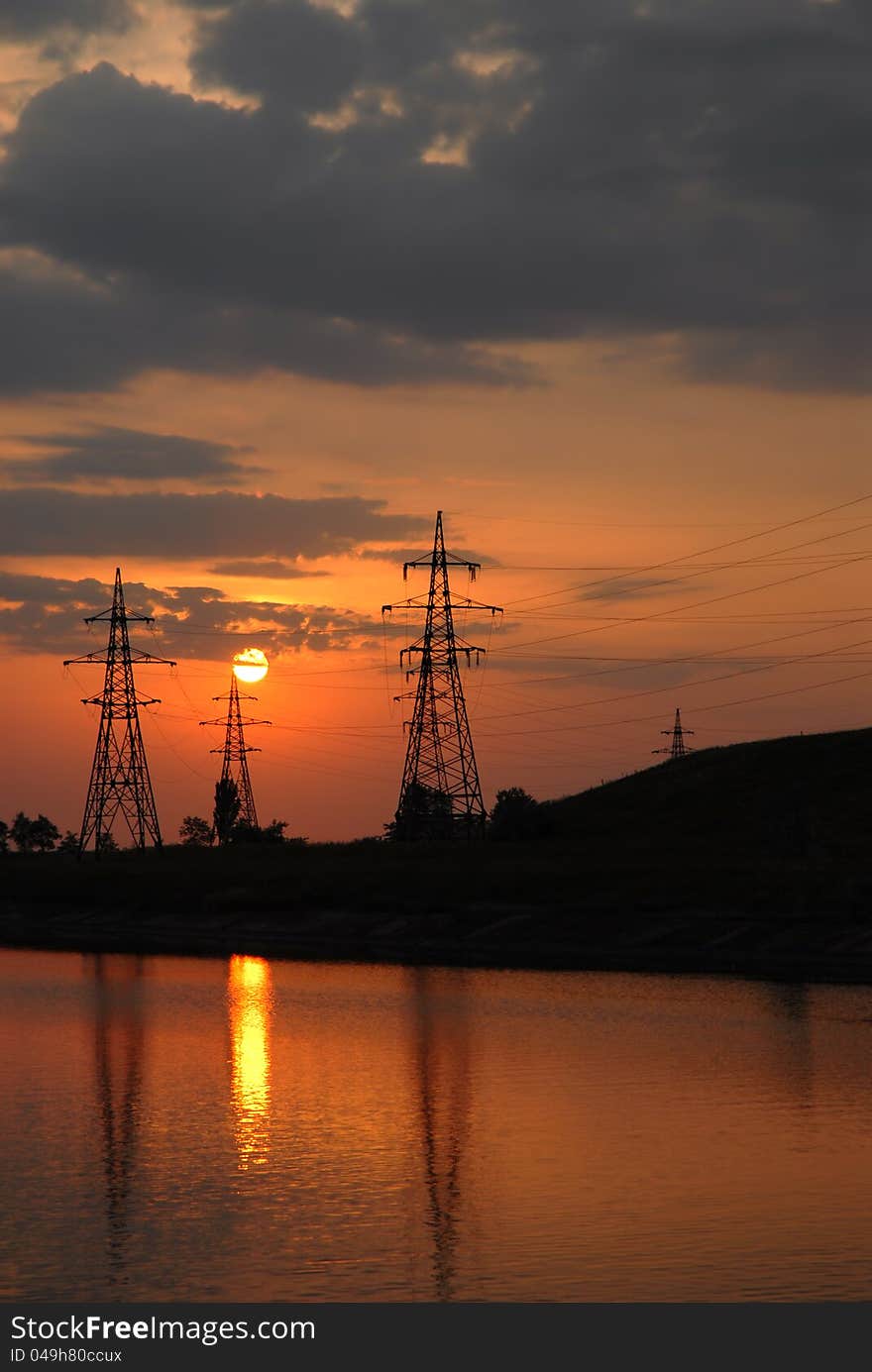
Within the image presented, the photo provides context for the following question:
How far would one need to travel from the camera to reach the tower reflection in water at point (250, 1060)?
33.9 m

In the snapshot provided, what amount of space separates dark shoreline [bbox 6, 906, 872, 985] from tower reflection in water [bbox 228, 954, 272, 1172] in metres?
11.7

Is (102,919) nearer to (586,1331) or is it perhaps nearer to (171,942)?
(171,942)

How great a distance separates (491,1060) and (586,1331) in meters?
25.6

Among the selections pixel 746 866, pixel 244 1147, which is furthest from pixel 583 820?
pixel 244 1147

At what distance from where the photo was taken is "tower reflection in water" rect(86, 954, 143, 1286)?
2655 cm

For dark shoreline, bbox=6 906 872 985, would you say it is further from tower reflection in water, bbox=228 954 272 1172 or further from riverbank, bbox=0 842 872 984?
tower reflection in water, bbox=228 954 272 1172

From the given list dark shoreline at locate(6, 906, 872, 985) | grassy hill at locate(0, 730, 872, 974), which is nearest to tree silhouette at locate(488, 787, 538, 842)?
grassy hill at locate(0, 730, 872, 974)

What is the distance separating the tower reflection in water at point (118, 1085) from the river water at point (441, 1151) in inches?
4.4

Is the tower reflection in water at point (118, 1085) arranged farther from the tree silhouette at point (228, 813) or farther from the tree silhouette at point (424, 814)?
the tree silhouette at point (228, 813)

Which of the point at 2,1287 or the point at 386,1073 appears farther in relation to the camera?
the point at 386,1073

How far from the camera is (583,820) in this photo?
133 meters

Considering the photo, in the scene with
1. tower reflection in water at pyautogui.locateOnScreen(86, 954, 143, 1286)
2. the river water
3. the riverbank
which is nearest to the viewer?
the river water

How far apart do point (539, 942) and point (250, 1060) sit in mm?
40774

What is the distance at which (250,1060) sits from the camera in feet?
154
